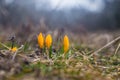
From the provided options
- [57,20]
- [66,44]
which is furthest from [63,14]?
[66,44]

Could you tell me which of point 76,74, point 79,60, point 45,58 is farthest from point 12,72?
point 79,60

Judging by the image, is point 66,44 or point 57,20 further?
point 57,20

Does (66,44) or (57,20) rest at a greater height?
(57,20)

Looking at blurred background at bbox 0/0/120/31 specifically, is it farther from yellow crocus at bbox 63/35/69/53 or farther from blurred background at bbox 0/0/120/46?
yellow crocus at bbox 63/35/69/53

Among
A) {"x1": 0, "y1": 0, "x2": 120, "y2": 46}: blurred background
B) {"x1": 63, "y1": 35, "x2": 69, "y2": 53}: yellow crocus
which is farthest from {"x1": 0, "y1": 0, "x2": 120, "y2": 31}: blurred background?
{"x1": 63, "y1": 35, "x2": 69, "y2": 53}: yellow crocus

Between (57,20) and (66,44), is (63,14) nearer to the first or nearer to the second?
(57,20)

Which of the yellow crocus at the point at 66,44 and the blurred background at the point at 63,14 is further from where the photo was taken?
the blurred background at the point at 63,14

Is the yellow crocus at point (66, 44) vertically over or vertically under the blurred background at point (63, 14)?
under

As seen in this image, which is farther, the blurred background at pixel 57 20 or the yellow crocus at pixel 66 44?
the blurred background at pixel 57 20

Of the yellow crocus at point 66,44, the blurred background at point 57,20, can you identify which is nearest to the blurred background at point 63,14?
the blurred background at point 57,20

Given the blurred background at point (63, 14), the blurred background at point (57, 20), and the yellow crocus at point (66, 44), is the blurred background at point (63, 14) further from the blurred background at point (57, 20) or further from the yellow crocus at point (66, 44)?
the yellow crocus at point (66, 44)

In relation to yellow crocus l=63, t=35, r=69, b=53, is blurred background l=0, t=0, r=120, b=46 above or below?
above
